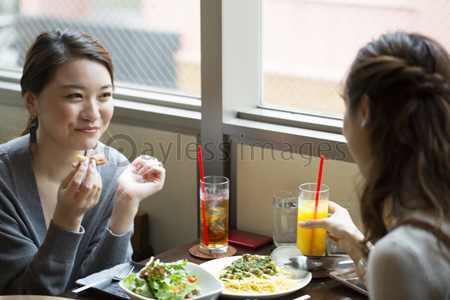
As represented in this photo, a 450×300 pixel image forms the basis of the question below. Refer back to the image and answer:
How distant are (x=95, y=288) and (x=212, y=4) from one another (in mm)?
1081

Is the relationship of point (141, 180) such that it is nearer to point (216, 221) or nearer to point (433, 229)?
point (216, 221)

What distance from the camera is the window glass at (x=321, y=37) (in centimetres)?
203

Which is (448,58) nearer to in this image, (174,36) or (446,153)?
(446,153)

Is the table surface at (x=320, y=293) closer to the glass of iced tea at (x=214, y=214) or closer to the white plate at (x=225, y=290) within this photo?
the white plate at (x=225, y=290)

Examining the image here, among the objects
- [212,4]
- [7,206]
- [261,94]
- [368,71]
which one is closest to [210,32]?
[212,4]

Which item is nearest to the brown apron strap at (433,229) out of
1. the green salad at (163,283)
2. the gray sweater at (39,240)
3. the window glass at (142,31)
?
the green salad at (163,283)

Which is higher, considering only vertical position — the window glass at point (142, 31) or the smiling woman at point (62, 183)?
the window glass at point (142, 31)

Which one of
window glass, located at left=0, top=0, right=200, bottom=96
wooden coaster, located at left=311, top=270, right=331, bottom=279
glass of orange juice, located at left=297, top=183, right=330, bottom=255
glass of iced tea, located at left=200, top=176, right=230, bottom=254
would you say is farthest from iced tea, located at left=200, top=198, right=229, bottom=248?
window glass, located at left=0, top=0, right=200, bottom=96

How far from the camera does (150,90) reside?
2.75 meters

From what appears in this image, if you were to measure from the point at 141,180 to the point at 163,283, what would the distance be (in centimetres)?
51

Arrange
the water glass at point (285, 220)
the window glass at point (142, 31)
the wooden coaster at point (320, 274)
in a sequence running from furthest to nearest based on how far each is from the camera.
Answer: the window glass at point (142, 31) < the water glass at point (285, 220) < the wooden coaster at point (320, 274)

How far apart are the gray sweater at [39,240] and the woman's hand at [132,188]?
4 centimetres

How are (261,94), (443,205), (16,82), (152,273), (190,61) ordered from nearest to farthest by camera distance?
(443,205) → (152,273) → (261,94) → (190,61) → (16,82)

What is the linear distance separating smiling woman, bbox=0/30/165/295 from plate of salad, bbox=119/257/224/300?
0.87 feet
